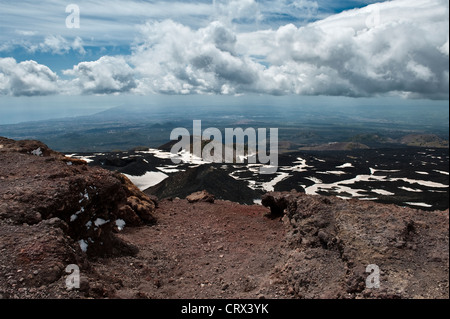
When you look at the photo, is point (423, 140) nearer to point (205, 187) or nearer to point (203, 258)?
point (205, 187)

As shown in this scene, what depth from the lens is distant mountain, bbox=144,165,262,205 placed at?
30.3m

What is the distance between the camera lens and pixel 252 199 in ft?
103

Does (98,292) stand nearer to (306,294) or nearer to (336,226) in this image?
(306,294)

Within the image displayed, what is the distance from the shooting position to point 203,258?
415 inches

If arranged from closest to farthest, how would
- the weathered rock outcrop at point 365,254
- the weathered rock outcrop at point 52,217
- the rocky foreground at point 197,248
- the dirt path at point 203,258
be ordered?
1. the weathered rock outcrop at point 365,254
2. the rocky foreground at point 197,248
3. the weathered rock outcrop at point 52,217
4. the dirt path at point 203,258

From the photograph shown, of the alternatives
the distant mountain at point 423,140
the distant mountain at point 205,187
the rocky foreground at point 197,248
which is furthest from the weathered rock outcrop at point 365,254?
the distant mountain at point 423,140

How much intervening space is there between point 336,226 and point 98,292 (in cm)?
594

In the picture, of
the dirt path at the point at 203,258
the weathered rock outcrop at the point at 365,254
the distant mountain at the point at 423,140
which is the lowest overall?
the distant mountain at the point at 423,140

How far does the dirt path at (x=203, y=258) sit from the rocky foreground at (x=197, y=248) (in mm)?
37

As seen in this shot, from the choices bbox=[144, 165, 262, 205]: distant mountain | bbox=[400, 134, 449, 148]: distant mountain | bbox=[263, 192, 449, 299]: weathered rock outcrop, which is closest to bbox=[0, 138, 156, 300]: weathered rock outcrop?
bbox=[263, 192, 449, 299]: weathered rock outcrop

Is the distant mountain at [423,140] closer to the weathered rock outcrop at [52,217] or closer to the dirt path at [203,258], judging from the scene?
the dirt path at [203,258]

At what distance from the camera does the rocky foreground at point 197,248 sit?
19.0 ft
